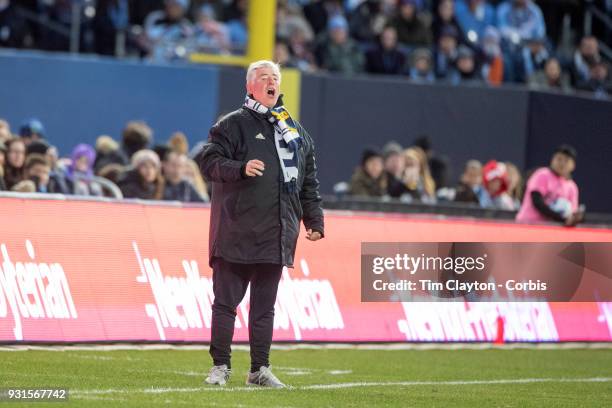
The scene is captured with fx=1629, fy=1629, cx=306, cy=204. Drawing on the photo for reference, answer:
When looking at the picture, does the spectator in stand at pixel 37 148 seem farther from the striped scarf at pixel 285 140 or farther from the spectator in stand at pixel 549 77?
the spectator in stand at pixel 549 77

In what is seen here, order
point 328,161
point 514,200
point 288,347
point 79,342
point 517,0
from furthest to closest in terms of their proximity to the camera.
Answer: point 517,0 < point 328,161 < point 514,200 < point 288,347 < point 79,342

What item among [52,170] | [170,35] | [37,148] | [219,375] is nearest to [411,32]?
[170,35]

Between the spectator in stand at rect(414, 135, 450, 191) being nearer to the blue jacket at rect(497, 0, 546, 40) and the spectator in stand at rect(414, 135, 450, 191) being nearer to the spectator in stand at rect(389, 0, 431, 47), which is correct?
the spectator in stand at rect(389, 0, 431, 47)

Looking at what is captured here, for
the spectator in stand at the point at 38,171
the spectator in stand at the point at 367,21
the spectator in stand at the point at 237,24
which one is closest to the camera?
the spectator in stand at the point at 38,171

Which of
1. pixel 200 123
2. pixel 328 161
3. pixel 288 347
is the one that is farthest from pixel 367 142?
pixel 288 347

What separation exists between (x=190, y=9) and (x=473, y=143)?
4.97m

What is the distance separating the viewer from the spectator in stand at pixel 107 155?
61.1 ft

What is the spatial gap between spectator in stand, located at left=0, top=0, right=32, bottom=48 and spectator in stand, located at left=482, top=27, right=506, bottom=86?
26.5 feet

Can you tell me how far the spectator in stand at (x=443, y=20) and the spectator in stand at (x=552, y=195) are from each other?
9.62 meters

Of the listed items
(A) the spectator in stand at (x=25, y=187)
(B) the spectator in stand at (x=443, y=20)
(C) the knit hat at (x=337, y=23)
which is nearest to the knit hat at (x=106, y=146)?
(A) the spectator in stand at (x=25, y=187)

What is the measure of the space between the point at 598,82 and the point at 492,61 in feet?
7.11

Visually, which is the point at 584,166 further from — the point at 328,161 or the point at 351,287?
the point at 351,287

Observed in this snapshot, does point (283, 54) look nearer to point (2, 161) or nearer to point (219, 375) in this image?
point (2, 161)

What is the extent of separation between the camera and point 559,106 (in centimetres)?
2616
